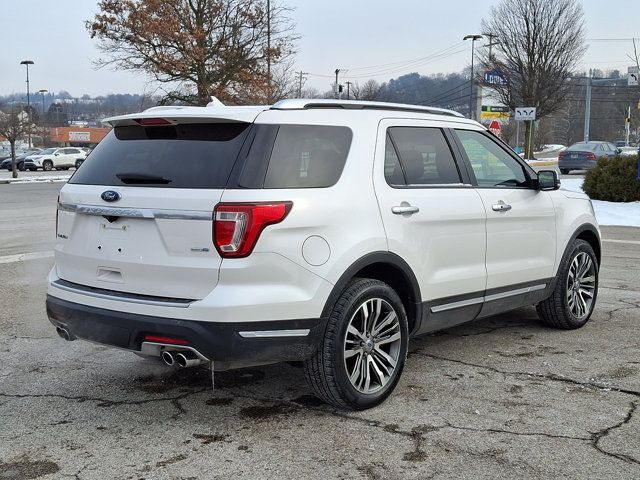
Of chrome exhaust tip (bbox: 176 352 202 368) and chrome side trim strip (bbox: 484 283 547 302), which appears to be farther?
A: chrome side trim strip (bbox: 484 283 547 302)

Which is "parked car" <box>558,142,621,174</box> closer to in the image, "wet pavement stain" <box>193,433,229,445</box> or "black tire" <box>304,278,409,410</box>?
"black tire" <box>304,278,409,410</box>

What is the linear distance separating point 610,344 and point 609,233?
27.3 feet

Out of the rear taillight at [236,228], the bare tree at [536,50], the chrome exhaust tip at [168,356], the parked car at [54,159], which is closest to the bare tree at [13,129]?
the parked car at [54,159]

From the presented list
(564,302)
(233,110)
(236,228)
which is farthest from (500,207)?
(236,228)

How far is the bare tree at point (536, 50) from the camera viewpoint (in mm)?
37219

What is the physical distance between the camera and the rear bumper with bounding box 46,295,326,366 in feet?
11.8

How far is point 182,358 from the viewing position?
3.70 meters

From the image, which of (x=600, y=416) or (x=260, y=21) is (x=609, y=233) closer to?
(x=600, y=416)

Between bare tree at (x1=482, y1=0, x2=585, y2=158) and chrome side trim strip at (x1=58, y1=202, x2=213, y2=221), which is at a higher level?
bare tree at (x1=482, y1=0, x2=585, y2=158)

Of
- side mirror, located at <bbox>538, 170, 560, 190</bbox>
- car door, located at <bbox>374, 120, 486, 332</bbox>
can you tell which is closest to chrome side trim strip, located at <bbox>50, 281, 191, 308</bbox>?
car door, located at <bbox>374, 120, 486, 332</bbox>

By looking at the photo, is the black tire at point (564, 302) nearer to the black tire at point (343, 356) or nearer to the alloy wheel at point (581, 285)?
→ the alloy wheel at point (581, 285)

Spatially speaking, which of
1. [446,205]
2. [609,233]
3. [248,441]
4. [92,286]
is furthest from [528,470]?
[609,233]

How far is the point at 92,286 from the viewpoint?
4.07 m

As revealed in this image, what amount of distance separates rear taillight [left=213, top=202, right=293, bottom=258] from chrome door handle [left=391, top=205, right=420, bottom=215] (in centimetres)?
101
